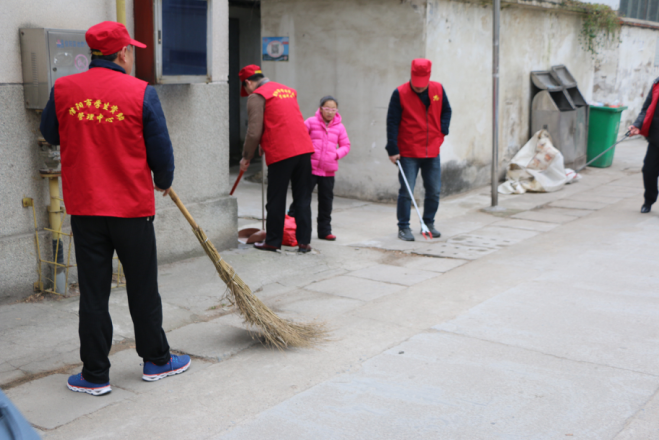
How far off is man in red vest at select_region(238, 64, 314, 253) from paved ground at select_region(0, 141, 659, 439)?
0.32 metres

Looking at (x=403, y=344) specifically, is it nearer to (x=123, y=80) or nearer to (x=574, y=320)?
(x=574, y=320)

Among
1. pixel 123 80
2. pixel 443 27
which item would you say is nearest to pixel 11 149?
pixel 123 80

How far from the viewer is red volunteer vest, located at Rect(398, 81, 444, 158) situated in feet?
22.8

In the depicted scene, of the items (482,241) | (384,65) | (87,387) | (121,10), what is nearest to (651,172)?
(482,241)

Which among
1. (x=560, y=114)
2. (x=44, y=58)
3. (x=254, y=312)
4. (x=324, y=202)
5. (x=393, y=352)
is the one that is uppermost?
(x=44, y=58)

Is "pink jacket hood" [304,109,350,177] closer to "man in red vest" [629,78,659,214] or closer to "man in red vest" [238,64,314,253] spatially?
"man in red vest" [238,64,314,253]

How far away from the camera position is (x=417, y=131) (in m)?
6.99

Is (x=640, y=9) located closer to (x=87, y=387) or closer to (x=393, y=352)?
(x=393, y=352)

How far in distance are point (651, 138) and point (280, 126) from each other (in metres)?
4.53

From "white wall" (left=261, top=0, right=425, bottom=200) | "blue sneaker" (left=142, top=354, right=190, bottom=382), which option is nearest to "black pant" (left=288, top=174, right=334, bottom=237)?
"white wall" (left=261, top=0, right=425, bottom=200)

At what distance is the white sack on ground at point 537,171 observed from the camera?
9.88m

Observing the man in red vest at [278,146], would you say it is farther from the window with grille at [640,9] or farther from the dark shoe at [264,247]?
the window with grille at [640,9]

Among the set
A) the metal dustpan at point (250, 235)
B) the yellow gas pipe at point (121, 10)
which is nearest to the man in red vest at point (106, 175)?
the yellow gas pipe at point (121, 10)

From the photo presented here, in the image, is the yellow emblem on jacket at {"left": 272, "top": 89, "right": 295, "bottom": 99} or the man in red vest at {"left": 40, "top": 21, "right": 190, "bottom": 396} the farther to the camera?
the yellow emblem on jacket at {"left": 272, "top": 89, "right": 295, "bottom": 99}
